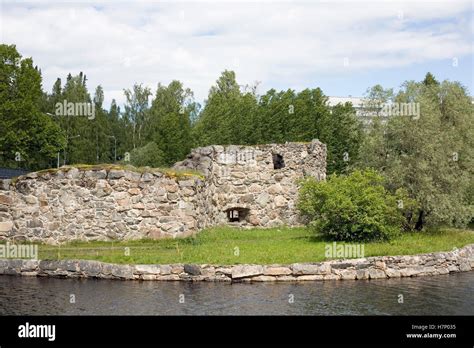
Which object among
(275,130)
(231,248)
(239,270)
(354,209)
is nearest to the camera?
(239,270)

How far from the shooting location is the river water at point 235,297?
18.1 m

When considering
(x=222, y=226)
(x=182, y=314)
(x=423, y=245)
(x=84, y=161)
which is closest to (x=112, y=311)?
(x=182, y=314)

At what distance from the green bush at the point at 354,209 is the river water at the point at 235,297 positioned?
449 centimetres

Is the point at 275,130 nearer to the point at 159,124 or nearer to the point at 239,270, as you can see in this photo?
the point at 159,124

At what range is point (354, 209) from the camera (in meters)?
27.9

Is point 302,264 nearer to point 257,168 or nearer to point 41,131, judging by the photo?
point 257,168

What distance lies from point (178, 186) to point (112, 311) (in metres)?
12.2

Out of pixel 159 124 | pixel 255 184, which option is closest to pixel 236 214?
pixel 255 184

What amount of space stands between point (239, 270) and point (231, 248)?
342 centimetres

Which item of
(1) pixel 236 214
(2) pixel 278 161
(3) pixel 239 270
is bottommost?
(3) pixel 239 270

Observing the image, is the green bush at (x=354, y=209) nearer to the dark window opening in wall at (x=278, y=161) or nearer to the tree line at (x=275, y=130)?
the tree line at (x=275, y=130)

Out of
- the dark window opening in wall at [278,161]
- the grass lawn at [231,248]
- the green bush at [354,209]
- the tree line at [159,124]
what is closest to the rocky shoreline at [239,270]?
the grass lawn at [231,248]

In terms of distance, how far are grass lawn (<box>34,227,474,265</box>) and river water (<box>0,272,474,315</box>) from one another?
5.52 ft

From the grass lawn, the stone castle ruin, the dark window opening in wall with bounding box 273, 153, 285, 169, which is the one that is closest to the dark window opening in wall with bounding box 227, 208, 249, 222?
the dark window opening in wall with bounding box 273, 153, 285, 169
